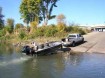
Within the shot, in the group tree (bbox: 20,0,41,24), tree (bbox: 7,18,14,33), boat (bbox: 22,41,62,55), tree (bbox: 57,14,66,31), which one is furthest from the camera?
tree (bbox: 7,18,14,33)

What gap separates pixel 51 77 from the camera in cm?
2500

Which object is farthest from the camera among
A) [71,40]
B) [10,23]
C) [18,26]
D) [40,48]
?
[10,23]

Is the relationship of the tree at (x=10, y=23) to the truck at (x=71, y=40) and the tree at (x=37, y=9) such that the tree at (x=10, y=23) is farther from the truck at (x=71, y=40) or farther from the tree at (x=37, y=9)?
the truck at (x=71, y=40)

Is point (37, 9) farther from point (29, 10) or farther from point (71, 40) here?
point (71, 40)

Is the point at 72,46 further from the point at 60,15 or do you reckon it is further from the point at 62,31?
the point at 60,15

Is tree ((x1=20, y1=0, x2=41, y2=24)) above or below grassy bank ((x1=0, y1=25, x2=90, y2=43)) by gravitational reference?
above

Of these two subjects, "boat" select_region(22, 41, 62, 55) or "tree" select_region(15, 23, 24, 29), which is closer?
"boat" select_region(22, 41, 62, 55)

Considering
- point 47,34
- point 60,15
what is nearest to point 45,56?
point 47,34

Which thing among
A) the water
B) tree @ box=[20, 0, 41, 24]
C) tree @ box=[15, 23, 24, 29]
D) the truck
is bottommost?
the water

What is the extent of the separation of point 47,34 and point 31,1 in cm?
1554

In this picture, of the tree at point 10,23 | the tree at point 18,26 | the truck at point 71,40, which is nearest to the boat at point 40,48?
the truck at point 71,40

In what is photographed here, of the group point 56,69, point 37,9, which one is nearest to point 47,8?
point 37,9

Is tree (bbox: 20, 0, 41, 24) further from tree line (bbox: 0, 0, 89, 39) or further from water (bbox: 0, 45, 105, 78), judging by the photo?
water (bbox: 0, 45, 105, 78)

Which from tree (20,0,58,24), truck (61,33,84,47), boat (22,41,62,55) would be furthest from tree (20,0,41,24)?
boat (22,41,62,55)
